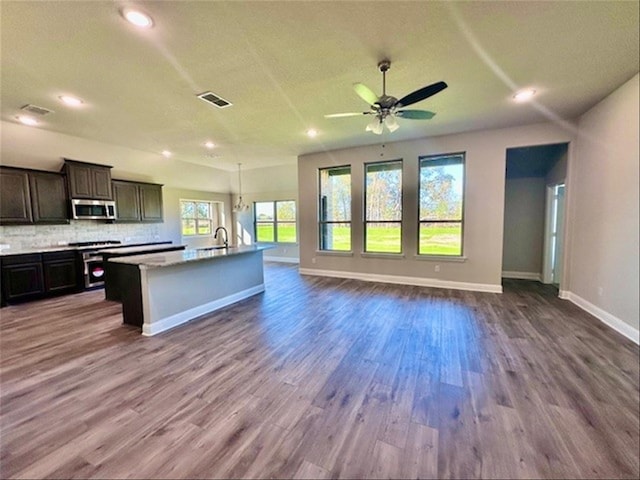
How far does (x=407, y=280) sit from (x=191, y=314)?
4189 millimetres

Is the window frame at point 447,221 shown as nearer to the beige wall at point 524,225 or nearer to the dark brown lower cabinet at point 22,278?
the beige wall at point 524,225

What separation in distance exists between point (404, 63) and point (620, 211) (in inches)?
123

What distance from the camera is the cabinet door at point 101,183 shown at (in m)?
5.43

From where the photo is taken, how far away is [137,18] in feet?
7.03

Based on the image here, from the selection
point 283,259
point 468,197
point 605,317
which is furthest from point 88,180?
point 605,317

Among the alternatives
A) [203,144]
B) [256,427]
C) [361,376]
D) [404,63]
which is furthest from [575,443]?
[203,144]

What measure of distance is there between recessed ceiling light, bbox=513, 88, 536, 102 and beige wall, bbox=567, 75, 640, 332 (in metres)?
0.88

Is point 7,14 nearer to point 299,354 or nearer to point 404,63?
point 404,63

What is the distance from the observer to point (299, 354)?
279 centimetres

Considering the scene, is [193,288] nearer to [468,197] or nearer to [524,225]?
[468,197]

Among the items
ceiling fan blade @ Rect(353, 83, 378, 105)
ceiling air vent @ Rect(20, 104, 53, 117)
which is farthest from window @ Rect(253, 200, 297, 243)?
ceiling fan blade @ Rect(353, 83, 378, 105)

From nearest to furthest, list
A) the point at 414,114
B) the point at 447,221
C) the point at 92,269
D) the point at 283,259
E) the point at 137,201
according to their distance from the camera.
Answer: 1. the point at 414,114
2. the point at 92,269
3. the point at 447,221
4. the point at 137,201
5. the point at 283,259

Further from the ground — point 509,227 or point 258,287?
point 509,227

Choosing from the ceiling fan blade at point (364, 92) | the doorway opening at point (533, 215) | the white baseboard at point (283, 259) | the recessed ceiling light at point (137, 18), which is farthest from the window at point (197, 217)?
the doorway opening at point (533, 215)
